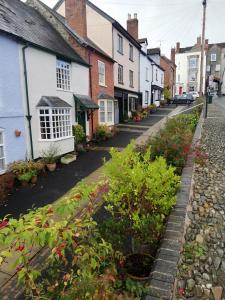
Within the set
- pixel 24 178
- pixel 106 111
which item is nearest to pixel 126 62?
pixel 106 111

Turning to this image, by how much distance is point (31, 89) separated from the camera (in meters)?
11.6

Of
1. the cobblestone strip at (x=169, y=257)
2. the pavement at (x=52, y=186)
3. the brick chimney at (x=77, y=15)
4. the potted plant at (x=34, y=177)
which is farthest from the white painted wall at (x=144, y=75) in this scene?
the cobblestone strip at (x=169, y=257)

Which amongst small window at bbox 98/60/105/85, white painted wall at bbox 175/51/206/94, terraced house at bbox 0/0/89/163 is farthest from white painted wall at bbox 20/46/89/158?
white painted wall at bbox 175/51/206/94

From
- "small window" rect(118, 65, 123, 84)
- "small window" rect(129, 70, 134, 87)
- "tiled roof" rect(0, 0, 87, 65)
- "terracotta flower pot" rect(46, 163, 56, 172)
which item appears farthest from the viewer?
"small window" rect(129, 70, 134, 87)

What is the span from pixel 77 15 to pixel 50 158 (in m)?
12.1

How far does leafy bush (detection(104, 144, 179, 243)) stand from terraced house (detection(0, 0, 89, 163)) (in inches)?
296

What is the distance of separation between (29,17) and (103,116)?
8688 millimetres

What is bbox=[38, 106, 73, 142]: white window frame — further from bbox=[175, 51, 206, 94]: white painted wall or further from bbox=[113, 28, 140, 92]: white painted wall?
bbox=[175, 51, 206, 94]: white painted wall

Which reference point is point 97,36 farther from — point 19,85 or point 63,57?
point 19,85

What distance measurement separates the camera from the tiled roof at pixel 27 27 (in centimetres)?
1090

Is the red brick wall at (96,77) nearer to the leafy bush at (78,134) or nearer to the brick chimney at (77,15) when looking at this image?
the brick chimney at (77,15)

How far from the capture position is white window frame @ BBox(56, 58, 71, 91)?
1394cm

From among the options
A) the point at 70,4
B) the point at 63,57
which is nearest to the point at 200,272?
the point at 63,57

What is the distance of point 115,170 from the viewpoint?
406 cm
